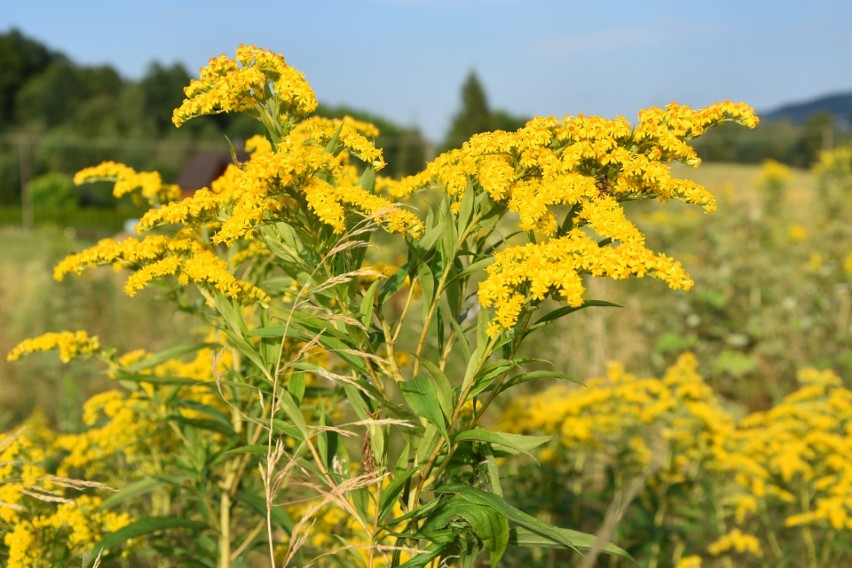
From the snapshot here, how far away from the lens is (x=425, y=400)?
5.39ft

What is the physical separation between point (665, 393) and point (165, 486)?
229 centimetres

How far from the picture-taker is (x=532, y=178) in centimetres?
184

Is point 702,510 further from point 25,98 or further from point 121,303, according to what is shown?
point 25,98

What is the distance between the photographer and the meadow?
1650 mm

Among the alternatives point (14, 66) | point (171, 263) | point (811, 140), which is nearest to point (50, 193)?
point (811, 140)

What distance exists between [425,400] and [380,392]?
0.15 metres

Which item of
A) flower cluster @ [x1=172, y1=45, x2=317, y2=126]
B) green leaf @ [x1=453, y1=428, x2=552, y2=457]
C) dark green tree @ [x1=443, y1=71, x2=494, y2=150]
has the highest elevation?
dark green tree @ [x1=443, y1=71, x2=494, y2=150]

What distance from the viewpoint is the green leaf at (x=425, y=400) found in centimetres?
161

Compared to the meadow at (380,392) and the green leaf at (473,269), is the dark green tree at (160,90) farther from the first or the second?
the green leaf at (473,269)

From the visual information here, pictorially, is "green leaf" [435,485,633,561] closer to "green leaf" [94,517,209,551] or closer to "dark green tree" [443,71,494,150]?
"green leaf" [94,517,209,551]

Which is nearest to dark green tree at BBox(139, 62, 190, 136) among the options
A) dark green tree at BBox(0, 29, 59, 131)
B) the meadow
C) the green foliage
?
dark green tree at BBox(0, 29, 59, 131)

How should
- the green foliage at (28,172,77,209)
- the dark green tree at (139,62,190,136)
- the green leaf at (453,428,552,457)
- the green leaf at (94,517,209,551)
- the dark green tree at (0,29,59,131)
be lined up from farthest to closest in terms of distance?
the dark green tree at (0,29,59,131) → the dark green tree at (139,62,190,136) → the green foliage at (28,172,77,209) → the green leaf at (94,517,209,551) → the green leaf at (453,428,552,457)

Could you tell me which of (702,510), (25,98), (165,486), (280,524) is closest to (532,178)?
(280,524)

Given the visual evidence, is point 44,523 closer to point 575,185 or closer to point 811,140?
point 575,185
